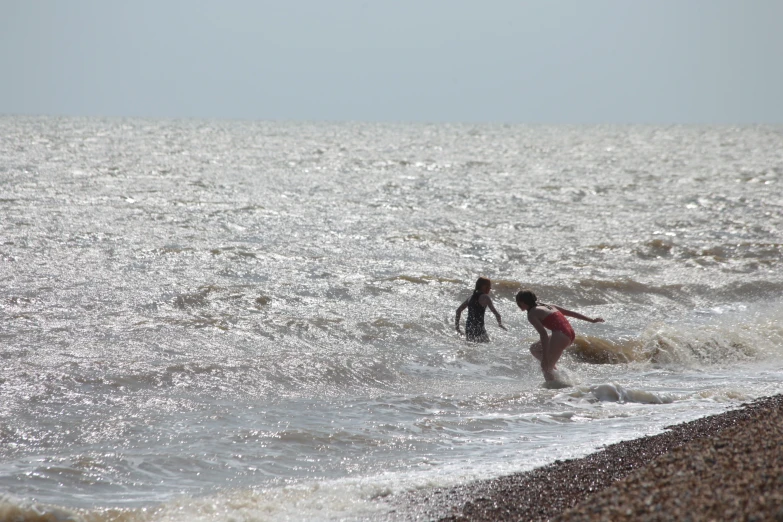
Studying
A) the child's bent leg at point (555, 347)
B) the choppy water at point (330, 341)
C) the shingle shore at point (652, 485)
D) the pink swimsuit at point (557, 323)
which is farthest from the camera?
the pink swimsuit at point (557, 323)

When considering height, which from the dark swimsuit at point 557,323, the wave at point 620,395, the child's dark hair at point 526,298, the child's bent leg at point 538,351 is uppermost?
the child's dark hair at point 526,298

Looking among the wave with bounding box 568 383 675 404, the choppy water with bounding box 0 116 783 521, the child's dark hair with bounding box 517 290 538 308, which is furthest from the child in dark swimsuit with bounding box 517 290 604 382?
the wave with bounding box 568 383 675 404

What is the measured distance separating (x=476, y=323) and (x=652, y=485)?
720cm

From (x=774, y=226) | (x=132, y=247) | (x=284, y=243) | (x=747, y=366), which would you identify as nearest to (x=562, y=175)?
(x=774, y=226)

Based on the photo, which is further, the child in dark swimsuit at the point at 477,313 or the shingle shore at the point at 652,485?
the child in dark swimsuit at the point at 477,313

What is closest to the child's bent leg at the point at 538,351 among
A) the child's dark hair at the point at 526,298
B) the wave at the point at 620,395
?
the child's dark hair at the point at 526,298

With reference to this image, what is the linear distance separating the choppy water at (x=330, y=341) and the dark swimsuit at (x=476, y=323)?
349mm

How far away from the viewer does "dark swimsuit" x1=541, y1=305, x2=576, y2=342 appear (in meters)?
9.16

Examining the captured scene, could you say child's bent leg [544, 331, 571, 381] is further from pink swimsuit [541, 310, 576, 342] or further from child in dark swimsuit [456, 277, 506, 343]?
child in dark swimsuit [456, 277, 506, 343]

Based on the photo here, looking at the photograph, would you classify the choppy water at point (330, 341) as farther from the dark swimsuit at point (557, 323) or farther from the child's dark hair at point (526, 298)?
the child's dark hair at point (526, 298)

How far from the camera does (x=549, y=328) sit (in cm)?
923

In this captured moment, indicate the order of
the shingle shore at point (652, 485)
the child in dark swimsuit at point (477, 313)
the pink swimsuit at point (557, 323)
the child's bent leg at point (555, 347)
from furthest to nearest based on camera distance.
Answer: the child in dark swimsuit at point (477, 313)
the pink swimsuit at point (557, 323)
the child's bent leg at point (555, 347)
the shingle shore at point (652, 485)

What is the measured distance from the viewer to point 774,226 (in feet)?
72.5

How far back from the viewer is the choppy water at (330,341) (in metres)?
6.08
